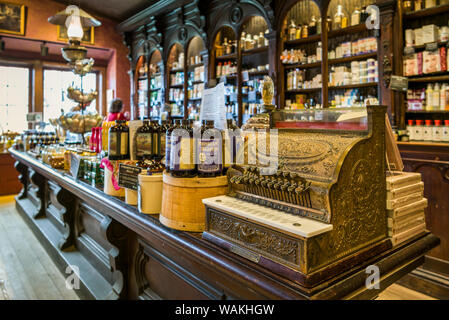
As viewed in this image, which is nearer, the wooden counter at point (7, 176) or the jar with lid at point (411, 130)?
the jar with lid at point (411, 130)

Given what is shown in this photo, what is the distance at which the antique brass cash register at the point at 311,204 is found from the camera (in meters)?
0.82

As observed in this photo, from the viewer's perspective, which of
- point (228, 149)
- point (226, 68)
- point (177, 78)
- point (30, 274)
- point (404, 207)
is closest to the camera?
point (404, 207)

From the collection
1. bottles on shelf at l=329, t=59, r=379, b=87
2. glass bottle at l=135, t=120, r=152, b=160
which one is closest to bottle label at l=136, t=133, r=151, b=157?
glass bottle at l=135, t=120, r=152, b=160

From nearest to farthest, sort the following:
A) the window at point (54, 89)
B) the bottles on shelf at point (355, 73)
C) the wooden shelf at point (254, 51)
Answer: the bottles on shelf at point (355, 73) < the wooden shelf at point (254, 51) < the window at point (54, 89)

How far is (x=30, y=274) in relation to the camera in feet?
8.89

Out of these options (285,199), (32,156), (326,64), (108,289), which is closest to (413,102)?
(326,64)

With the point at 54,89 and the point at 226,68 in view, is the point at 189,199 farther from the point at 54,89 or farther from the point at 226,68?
the point at 54,89

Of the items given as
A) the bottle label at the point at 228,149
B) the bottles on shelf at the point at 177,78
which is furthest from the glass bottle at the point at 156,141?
the bottles on shelf at the point at 177,78

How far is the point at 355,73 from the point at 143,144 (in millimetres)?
2822

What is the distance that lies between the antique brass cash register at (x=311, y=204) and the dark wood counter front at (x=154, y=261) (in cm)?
4

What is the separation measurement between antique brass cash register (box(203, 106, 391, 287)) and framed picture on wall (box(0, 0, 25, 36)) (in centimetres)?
696

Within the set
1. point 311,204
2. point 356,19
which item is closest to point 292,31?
point 356,19

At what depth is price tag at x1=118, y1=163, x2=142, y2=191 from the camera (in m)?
1.42

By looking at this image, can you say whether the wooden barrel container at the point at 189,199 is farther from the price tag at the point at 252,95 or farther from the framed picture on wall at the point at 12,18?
the framed picture on wall at the point at 12,18
